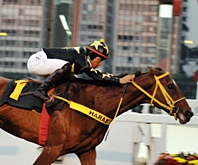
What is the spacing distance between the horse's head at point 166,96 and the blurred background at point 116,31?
3.20 metres

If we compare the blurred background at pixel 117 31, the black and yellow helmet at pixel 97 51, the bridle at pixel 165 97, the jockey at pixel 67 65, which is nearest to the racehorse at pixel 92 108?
the bridle at pixel 165 97

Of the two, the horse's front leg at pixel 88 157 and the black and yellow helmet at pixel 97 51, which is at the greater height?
the black and yellow helmet at pixel 97 51

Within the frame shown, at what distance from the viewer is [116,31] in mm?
10695

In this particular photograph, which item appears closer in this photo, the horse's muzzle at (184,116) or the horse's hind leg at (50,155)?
the horse's hind leg at (50,155)

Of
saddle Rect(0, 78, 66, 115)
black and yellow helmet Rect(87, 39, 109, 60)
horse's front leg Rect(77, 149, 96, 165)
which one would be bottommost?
horse's front leg Rect(77, 149, 96, 165)

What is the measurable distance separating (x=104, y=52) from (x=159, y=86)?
2.32ft

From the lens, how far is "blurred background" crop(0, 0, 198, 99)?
10.7 m

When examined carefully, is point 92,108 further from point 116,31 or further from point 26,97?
point 116,31

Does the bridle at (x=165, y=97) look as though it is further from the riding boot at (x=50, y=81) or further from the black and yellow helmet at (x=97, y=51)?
the riding boot at (x=50, y=81)

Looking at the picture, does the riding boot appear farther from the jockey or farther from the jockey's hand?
the jockey's hand

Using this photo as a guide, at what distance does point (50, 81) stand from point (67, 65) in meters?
0.25

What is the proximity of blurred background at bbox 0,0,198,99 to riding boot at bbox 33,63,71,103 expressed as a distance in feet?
11.4

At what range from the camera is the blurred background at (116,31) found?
10680 millimetres

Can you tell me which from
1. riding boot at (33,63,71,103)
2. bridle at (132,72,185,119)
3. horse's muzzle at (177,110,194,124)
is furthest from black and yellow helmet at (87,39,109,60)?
horse's muzzle at (177,110,194,124)
